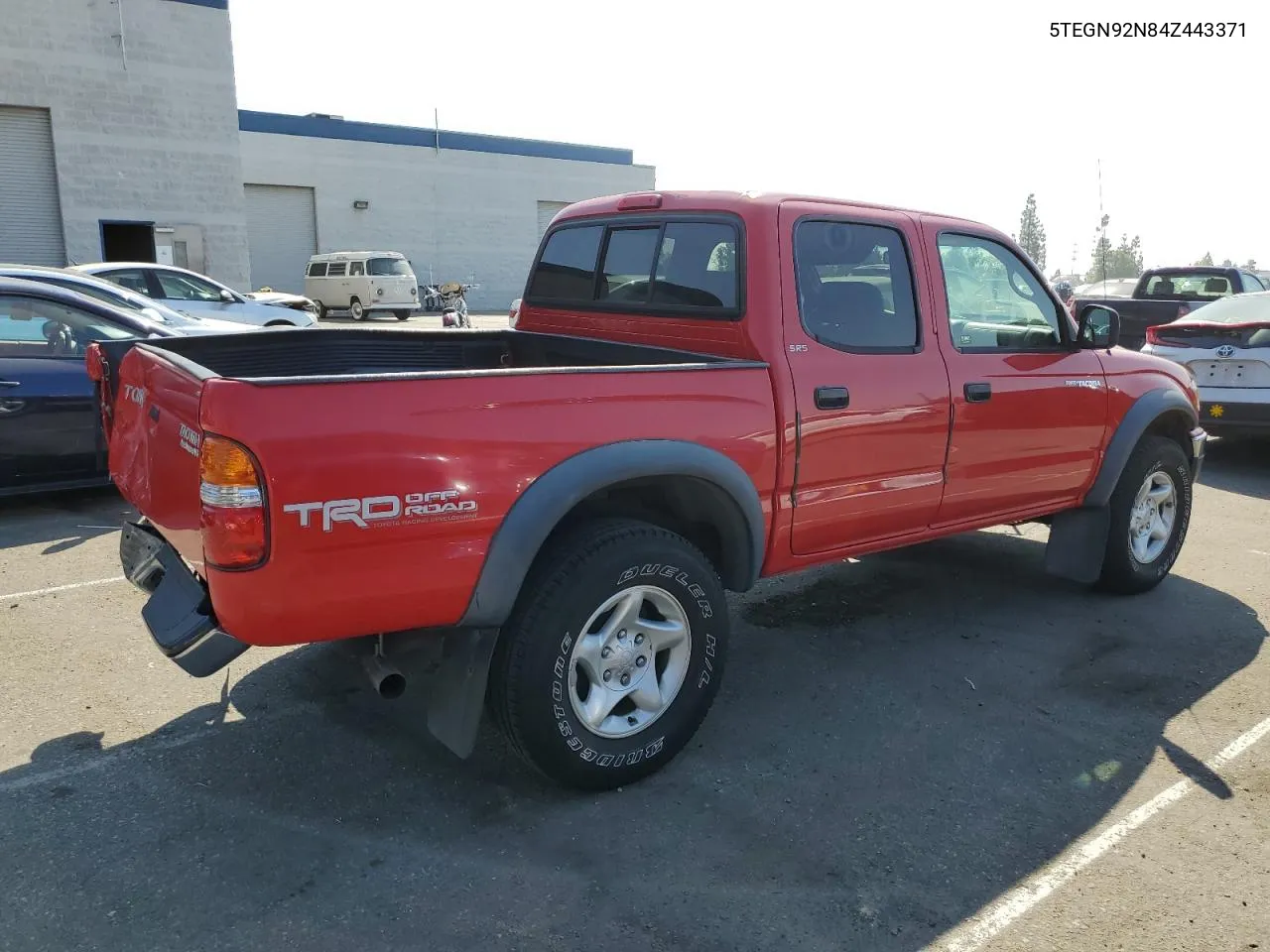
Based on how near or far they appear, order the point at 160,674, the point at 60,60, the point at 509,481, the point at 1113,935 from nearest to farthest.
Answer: the point at 1113,935
the point at 509,481
the point at 160,674
the point at 60,60

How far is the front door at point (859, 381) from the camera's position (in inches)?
145

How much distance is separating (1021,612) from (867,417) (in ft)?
6.40

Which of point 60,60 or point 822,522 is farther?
point 60,60

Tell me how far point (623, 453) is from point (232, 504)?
1.16 m

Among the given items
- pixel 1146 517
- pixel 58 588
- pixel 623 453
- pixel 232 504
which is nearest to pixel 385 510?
pixel 232 504

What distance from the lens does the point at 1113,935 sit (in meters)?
2.59

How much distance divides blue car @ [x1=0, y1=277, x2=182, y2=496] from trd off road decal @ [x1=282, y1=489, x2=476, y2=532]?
15.9ft

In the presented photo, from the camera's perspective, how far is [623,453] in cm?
307

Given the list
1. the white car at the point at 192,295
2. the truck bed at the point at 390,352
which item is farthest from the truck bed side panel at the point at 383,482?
the white car at the point at 192,295

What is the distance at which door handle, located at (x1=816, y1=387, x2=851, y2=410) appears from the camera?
364 centimetres

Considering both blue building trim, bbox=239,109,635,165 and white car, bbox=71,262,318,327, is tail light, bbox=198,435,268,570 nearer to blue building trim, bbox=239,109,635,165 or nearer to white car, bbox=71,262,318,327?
white car, bbox=71,262,318,327

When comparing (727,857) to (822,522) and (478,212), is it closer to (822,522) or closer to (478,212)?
(822,522)

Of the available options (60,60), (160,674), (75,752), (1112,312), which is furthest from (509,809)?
(60,60)

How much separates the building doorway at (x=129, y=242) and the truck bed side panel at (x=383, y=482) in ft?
82.2
